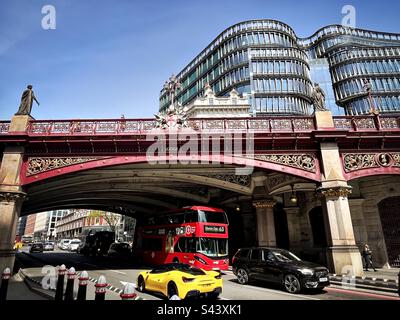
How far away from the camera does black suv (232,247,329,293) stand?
9898mm

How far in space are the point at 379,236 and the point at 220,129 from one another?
44.5 ft

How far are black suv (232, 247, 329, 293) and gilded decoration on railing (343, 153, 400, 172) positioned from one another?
22.5 ft

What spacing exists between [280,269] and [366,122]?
437 inches

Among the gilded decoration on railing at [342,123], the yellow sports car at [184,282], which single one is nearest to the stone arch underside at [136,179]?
the gilded decoration on railing at [342,123]

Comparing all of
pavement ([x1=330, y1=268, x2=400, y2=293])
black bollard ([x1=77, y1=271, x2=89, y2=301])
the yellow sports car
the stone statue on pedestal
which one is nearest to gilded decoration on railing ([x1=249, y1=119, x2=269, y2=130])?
pavement ([x1=330, y1=268, x2=400, y2=293])

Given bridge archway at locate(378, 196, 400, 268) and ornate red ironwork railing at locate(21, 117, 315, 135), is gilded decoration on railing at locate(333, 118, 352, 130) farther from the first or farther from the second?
bridge archway at locate(378, 196, 400, 268)

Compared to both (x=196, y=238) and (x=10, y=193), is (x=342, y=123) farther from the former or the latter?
(x=10, y=193)

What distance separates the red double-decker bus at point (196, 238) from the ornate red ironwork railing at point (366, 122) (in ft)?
31.3

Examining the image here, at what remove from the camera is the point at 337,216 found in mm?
14031

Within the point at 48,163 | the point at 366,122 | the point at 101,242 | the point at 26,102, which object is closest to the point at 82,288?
the point at 48,163

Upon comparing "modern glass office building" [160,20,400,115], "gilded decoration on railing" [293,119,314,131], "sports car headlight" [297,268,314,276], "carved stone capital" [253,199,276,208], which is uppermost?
"modern glass office building" [160,20,400,115]

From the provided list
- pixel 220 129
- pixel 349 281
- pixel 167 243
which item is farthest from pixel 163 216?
pixel 349 281

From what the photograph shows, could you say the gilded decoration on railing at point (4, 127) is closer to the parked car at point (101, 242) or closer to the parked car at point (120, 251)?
the parked car at point (120, 251)

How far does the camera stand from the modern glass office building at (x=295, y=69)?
64.4 meters
